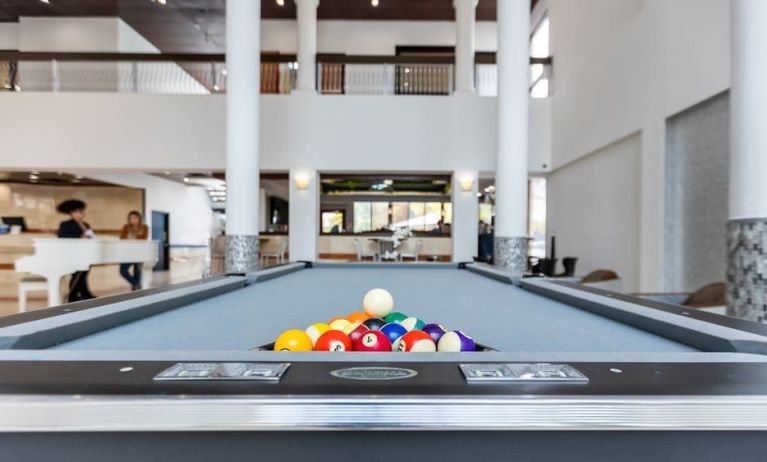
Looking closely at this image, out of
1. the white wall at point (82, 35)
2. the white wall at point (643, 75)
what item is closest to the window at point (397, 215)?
the white wall at point (643, 75)

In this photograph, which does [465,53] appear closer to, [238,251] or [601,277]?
[601,277]

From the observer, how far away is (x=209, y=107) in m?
7.55

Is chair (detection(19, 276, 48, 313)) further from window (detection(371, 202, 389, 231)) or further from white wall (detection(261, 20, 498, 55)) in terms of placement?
window (detection(371, 202, 389, 231))

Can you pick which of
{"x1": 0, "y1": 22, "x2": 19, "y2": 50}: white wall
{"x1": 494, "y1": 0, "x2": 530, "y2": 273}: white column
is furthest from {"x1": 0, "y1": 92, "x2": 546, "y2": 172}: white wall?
{"x1": 0, "y1": 22, "x2": 19, "y2": 50}: white wall

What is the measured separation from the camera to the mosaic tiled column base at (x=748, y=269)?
7.87 feet

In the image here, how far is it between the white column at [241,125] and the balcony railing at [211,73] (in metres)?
2.45

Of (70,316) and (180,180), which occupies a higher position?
(180,180)

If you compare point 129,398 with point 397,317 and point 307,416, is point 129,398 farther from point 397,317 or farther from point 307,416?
point 397,317

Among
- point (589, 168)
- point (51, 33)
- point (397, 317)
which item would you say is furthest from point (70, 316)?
point (51, 33)

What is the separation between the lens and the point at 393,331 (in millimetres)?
1116

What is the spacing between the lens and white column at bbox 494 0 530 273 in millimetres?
5391

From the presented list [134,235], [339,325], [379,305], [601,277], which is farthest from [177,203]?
[339,325]

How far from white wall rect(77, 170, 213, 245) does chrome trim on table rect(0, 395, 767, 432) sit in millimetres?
11006

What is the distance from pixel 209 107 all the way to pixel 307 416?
7940 mm
